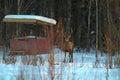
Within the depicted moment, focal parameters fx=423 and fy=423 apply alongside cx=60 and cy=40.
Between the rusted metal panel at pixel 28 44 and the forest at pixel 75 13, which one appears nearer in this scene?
the rusted metal panel at pixel 28 44

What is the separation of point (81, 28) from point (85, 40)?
171 cm

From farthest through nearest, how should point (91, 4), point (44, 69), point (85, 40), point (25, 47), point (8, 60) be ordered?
1. point (91, 4)
2. point (85, 40)
3. point (25, 47)
4. point (8, 60)
5. point (44, 69)

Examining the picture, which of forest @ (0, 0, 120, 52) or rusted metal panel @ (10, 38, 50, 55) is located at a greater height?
forest @ (0, 0, 120, 52)

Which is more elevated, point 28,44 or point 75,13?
point 75,13

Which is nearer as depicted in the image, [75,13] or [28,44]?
[28,44]

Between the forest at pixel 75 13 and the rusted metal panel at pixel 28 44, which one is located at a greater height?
the forest at pixel 75 13

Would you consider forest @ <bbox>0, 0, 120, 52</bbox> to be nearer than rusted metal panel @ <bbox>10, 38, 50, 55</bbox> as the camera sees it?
No

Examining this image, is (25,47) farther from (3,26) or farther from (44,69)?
(3,26)

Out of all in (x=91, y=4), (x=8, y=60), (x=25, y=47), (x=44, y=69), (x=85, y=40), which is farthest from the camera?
(x=91, y=4)

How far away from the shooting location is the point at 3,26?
114 ft

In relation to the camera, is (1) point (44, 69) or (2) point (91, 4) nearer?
(1) point (44, 69)

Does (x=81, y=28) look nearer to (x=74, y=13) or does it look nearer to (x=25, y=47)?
(x=74, y=13)

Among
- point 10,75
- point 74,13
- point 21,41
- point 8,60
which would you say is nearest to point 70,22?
point 74,13

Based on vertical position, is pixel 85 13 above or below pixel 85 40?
above
